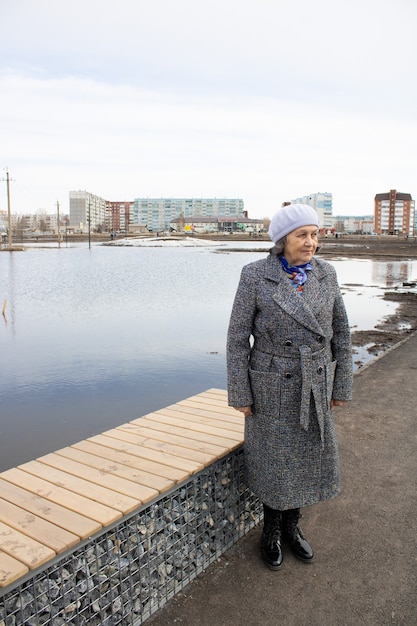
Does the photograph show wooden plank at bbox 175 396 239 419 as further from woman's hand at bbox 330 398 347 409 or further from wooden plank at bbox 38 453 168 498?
wooden plank at bbox 38 453 168 498

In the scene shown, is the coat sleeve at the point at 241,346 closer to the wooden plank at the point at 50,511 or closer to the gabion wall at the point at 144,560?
the gabion wall at the point at 144,560

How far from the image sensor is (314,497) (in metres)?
2.65

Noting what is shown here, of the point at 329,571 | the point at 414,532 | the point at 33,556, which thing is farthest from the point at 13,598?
the point at 414,532

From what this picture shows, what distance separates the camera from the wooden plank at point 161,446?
8.96 ft

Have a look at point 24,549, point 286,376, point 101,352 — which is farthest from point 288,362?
point 101,352

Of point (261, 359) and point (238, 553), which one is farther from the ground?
point (261, 359)

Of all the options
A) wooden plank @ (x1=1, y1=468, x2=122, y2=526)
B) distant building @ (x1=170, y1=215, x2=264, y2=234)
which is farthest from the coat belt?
distant building @ (x1=170, y1=215, x2=264, y2=234)

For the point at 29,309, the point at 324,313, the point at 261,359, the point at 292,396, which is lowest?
the point at 29,309

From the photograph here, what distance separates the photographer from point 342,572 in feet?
Answer: 8.92

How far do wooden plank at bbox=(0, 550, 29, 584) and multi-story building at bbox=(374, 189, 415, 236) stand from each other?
134714 millimetres

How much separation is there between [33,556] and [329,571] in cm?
154

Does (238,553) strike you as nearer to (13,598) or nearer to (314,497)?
(314,497)

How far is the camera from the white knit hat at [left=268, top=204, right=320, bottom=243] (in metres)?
2.51

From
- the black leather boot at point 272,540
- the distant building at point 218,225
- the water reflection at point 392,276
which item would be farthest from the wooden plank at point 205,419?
the distant building at point 218,225
